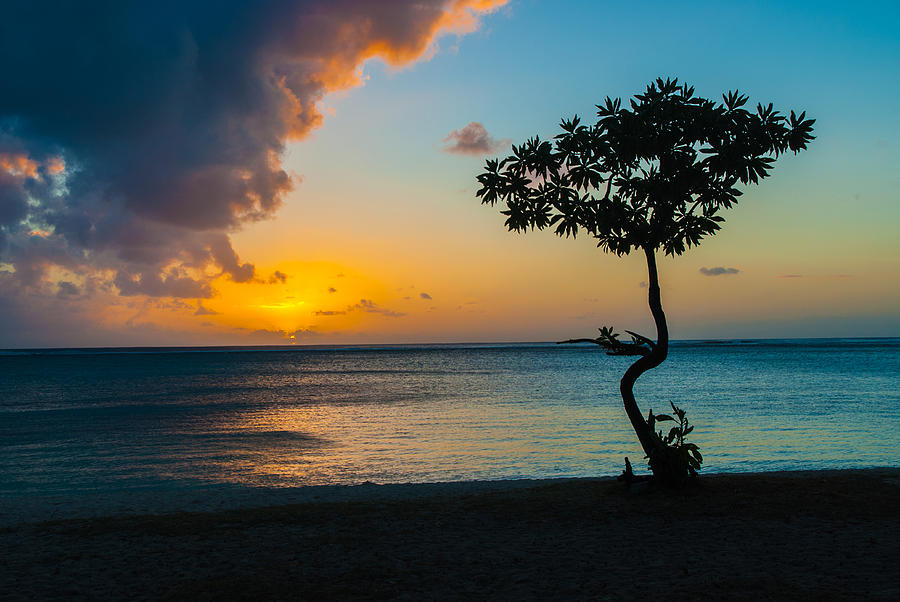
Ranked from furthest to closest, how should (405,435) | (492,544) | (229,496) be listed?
(405,435) → (229,496) → (492,544)

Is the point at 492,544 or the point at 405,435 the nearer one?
the point at 492,544

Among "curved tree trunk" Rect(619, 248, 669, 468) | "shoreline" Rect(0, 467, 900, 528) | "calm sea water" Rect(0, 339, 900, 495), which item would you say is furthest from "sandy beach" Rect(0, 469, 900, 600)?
"calm sea water" Rect(0, 339, 900, 495)

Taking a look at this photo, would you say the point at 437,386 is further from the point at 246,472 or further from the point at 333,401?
the point at 246,472

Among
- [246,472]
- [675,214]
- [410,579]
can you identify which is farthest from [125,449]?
[675,214]

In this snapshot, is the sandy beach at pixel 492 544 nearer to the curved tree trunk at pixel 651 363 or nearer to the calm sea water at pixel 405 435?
the curved tree trunk at pixel 651 363

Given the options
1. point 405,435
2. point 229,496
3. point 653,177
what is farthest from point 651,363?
point 405,435

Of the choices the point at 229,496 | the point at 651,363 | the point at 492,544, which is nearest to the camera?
the point at 492,544

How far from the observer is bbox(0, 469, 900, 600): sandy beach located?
762cm

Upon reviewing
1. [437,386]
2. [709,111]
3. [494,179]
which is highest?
[709,111]

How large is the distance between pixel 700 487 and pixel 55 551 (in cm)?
1113

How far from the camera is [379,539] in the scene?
9938 mm

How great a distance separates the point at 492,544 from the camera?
9.52 metres

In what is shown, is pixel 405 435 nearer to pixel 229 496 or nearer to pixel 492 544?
pixel 229 496

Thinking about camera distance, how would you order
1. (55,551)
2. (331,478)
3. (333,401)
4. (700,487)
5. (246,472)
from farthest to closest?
1. (333,401)
2. (246,472)
3. (331,478)
4. (700,487)
5. (55,551)
